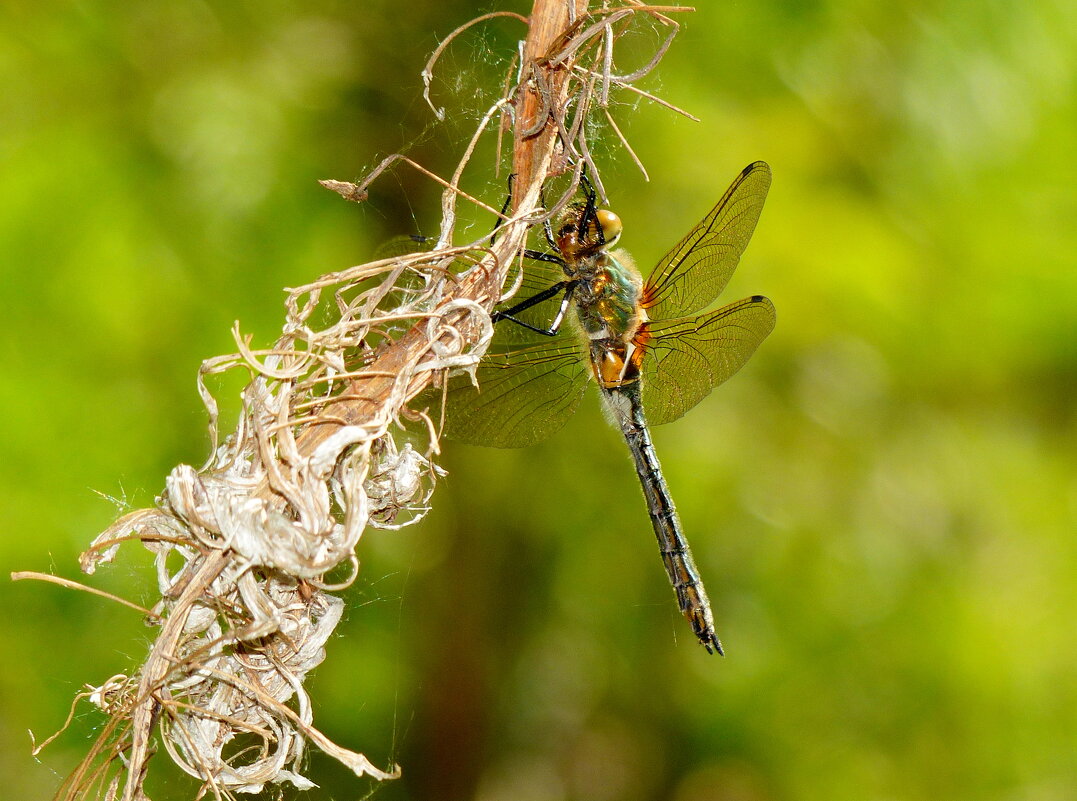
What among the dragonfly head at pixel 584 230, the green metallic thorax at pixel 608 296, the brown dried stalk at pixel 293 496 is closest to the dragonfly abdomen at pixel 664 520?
the green metallic thorax at pixel 608 296

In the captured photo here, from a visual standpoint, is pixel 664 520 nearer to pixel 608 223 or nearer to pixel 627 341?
pixel 627 341

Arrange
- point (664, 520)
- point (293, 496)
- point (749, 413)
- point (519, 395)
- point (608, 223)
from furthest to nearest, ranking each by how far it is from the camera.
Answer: point (749, 413), point (664, 520), point (519, 395), point (608, 223), point (293, 496)

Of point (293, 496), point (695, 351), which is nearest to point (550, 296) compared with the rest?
point (695, 351)

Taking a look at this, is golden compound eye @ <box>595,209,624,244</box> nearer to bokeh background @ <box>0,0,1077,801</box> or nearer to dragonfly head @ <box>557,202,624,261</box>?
dragonfly head @ <box>557,202,624,261</box>

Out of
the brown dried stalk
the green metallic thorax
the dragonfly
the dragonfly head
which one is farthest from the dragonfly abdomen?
the brown dried stalk

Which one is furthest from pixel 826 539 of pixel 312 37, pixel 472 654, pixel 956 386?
pixel 312 37

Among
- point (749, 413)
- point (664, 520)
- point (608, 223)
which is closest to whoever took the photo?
point (608, 223)
